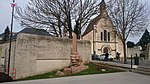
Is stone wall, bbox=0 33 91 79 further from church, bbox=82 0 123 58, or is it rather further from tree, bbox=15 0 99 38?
church, bbox=82 0 123 58

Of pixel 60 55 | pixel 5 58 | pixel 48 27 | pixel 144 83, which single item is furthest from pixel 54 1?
pixel 144 83

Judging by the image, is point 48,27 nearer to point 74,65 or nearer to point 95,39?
point 74,65

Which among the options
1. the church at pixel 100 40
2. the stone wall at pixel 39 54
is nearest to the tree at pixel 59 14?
the stone wall at pixel 39 54

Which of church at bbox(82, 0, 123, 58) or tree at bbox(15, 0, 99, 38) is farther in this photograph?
church at bbox(82, 0, 123, 58)

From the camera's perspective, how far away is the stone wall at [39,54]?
19875mm

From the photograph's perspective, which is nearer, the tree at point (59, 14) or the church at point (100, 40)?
the tree at point (59, 14)

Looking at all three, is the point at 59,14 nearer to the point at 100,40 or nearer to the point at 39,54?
the point at 39,54

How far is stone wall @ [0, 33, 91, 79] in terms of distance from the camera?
19.9m

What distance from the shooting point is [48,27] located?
2994 cm

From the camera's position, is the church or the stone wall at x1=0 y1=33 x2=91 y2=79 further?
the church

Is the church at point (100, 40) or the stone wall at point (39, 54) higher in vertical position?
the church at point (100, 40)

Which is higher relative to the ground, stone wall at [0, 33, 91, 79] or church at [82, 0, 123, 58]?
church at [82, 0, 123, 58]

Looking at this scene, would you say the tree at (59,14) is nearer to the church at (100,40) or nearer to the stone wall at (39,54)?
the stone wall at (39,54)

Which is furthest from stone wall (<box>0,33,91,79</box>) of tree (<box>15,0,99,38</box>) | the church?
the church
